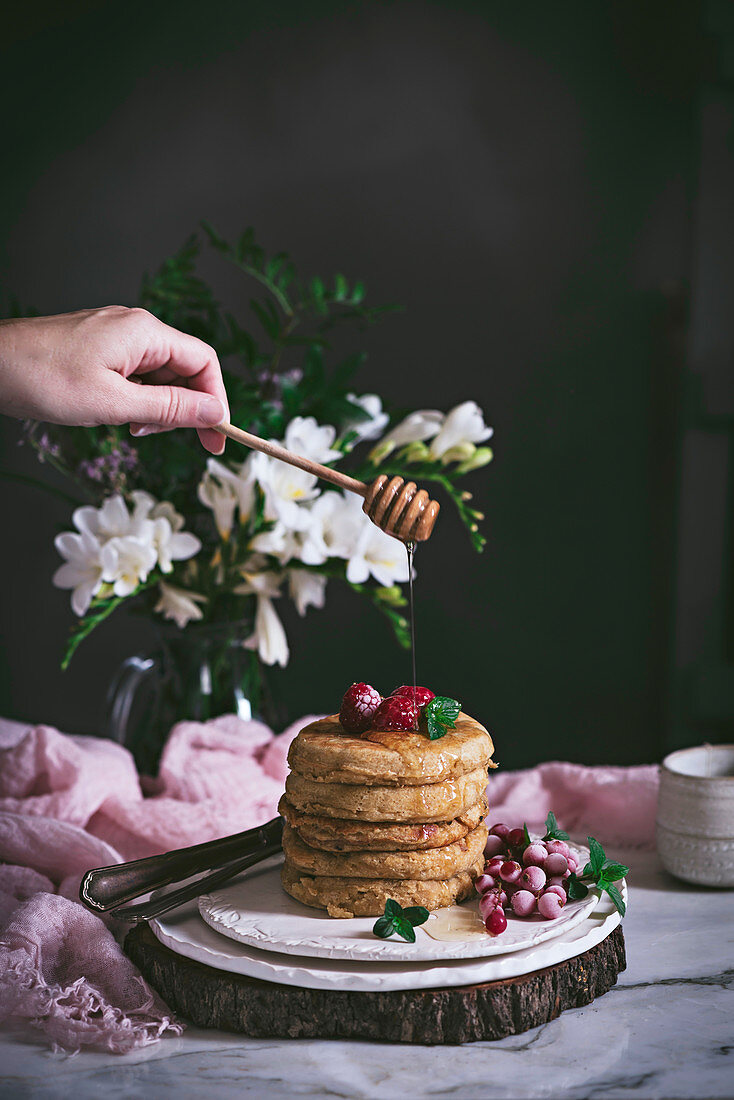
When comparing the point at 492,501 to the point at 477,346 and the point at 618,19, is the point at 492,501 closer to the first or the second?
the point at 477,346

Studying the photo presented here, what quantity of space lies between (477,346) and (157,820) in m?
1.59

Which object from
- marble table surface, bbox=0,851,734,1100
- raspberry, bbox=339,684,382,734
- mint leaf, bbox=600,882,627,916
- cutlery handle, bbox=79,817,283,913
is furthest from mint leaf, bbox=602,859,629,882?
cutlery handle, bbox=79,817,283,913

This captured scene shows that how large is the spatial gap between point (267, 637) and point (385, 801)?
61 cm

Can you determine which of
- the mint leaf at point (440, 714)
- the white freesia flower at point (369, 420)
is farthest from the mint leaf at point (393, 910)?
the white freesia flower at point (369, 420)

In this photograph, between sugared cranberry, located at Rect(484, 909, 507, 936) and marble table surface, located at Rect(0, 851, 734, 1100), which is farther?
sugared cranberry, located at Rect(484, 909, 507, 936)

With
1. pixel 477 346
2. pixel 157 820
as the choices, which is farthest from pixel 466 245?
pixel 157 820

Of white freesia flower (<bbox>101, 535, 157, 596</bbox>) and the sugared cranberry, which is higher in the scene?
white freesia flower (<bbox>101, 535, 157, 596</bbox>)

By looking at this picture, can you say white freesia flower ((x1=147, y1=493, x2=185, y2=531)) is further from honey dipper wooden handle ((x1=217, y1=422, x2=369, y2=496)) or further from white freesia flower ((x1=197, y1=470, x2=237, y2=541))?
honey dipper wooden handle ((x1=217, y1=422, x2=369, y2=496))

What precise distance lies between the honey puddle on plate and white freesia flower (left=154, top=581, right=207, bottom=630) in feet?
2.28

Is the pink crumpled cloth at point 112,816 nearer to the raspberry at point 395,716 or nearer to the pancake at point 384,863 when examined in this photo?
the pancake at point 384,863

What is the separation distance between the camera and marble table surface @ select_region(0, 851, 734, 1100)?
3.79ft

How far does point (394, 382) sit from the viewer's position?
9.41ft

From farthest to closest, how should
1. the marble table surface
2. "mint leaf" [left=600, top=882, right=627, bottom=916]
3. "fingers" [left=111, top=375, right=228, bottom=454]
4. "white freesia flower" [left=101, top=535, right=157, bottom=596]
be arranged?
"white freesia flower" [left=101, top=535, right=157, bottom=596]
"fingers" [left=111, top=375, right=228, bottom=454]
"mint leaf" [left=600, top=882, right=627, bottom=916]
the marble table surface

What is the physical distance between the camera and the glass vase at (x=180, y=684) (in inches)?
77.2
